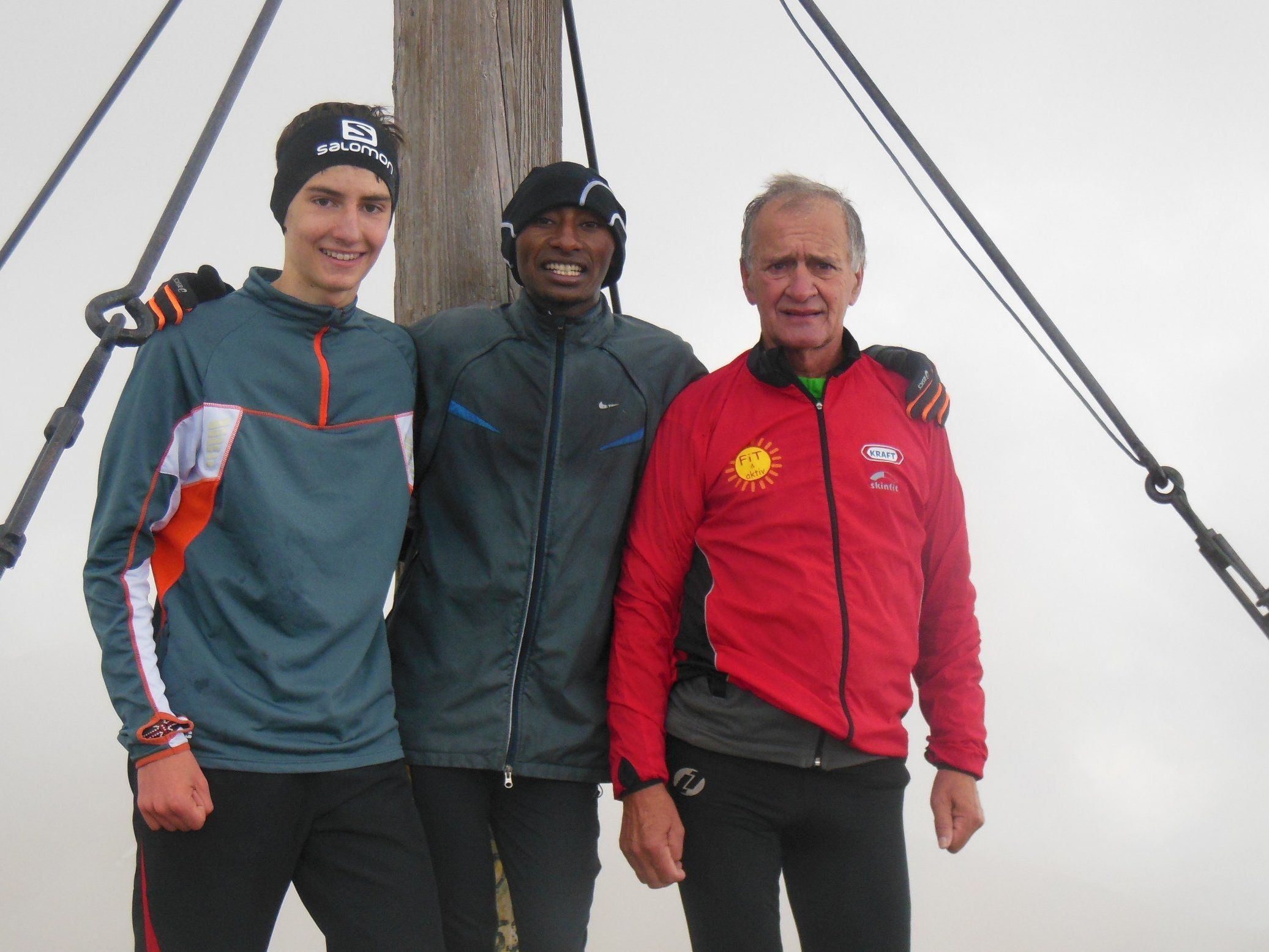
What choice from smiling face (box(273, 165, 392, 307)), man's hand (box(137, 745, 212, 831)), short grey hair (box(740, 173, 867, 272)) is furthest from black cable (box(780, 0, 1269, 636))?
man's hand (box(137, 745, 212, 831))

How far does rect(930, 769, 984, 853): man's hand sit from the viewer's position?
2.12 m

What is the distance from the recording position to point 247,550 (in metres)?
1.84

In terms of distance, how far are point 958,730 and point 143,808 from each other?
1.39 m

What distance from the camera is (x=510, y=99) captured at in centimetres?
275

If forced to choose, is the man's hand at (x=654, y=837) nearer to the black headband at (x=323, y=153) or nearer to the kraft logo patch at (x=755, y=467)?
the kraft logo patch at (x=755, y=467)

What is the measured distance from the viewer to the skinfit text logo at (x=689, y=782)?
198 cm

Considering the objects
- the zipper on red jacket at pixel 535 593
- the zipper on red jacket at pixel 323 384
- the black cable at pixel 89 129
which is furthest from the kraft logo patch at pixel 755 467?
the black cable at pixel 89 129

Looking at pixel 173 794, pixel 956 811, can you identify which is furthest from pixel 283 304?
pixel 956 811

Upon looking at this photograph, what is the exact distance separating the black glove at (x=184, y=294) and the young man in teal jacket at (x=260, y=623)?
0.03m

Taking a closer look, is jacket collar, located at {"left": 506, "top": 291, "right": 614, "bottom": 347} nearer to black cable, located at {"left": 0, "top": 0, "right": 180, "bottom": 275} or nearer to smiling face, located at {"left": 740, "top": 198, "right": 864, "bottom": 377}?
smiling face, located at {"left": 740, "top": 198, "right": 864, "bottom": 377}

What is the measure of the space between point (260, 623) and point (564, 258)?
892mm

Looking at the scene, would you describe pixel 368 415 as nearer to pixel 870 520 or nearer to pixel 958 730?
pixel 870 520

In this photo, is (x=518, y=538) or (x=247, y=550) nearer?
(x=247, y=550)

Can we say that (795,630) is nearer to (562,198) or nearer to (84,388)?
(562,198)
